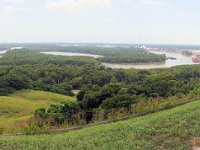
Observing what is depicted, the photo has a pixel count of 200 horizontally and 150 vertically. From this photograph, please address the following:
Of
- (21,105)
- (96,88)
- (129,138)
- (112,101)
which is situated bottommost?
(21,105)

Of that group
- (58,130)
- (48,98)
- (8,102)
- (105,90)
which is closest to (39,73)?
(48,98)

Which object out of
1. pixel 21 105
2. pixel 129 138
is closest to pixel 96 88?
pixel 21 105

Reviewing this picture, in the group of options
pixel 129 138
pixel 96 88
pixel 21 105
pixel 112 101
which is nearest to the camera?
pixel 129 138

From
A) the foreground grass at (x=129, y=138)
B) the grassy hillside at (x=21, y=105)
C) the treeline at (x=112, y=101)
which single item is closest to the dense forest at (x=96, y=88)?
the treeline at (x=112, y=101)

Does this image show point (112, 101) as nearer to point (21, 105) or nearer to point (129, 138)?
point (129, 138)

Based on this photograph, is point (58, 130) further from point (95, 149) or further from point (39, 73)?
point (39, 73)

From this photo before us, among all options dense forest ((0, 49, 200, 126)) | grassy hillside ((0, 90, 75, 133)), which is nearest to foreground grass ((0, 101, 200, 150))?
dense forest ((0, 49, 200, 126))
